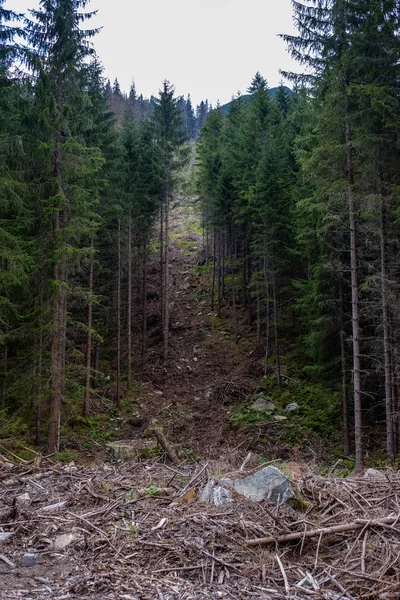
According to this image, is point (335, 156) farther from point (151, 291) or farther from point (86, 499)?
point (151, 291)

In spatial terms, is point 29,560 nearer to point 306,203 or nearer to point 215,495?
point 215,495

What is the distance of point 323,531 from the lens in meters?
4.11

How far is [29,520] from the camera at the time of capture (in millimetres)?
4836

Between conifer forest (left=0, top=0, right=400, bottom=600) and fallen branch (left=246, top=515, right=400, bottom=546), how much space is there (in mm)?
20

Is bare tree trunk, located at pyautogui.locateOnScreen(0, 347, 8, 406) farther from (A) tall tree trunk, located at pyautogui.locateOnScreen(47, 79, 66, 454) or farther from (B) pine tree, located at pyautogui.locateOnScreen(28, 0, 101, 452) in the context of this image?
(B) pine tree, located at pyautogui.locateOnScreen(28, 0, 101, 452)

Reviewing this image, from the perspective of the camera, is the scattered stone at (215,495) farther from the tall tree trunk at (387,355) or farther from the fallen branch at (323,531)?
the tall tree trunk at (387,355)

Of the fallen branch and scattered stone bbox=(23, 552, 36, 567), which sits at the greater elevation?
the fallen branch

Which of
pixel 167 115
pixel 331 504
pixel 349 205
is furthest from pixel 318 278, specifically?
pixel 167 115

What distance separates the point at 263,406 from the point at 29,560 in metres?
15.8

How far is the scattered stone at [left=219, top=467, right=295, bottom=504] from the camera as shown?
4.93 m

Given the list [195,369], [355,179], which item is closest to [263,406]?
[195,369]

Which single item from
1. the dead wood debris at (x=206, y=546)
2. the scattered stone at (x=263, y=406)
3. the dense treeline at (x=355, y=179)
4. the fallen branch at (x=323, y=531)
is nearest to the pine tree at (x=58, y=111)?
the dense treeline at (x=355, y=179)

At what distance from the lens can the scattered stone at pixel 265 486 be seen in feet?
16.2

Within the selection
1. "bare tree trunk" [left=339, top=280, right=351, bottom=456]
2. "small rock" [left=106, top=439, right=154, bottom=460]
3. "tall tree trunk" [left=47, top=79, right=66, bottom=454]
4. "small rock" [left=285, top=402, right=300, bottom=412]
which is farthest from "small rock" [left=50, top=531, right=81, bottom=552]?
"small rock" [left=285, top=402, right=300, bottom=412]
